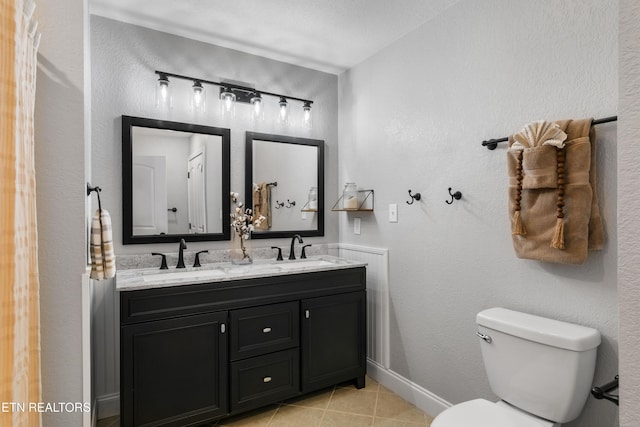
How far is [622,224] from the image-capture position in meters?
0.71

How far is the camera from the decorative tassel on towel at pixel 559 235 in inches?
55.5

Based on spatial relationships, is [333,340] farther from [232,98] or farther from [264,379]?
[232,98]

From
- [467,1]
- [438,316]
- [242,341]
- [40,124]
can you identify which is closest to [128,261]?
[242,341]

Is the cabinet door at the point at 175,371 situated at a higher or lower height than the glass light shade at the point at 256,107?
lower

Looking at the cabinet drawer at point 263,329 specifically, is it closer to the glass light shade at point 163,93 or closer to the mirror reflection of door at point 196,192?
the mirror reflection of door at point 196,192

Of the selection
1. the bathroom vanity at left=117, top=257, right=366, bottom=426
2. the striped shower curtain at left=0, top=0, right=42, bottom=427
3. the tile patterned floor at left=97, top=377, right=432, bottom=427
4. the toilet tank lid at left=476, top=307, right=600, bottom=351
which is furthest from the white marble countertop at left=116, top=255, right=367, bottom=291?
the toilet tank lid at left=476, top=307, right=600, bottom=351

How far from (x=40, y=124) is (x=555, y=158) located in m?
2.04

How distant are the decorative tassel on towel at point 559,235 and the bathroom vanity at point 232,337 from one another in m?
1.31

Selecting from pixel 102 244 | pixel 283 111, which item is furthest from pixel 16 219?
A: pixel 283 111

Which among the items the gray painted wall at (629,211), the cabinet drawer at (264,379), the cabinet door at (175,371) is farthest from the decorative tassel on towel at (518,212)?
the cabinet door at (175,371)

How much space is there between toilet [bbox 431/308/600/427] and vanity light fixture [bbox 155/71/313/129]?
205 centimetres

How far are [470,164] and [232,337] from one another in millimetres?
1699

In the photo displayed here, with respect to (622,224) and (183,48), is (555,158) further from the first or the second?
(183,48)

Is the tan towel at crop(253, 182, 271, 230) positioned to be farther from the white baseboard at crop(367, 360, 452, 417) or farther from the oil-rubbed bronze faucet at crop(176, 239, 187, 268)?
the white baseboard at crop(367, 360, 452, 417)
